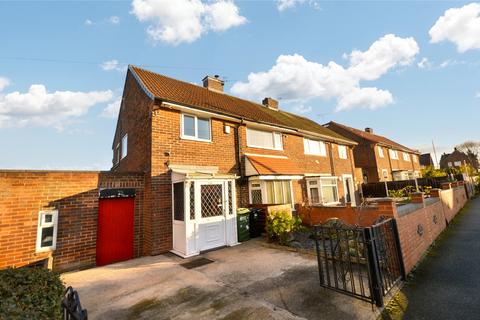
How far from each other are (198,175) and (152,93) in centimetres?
401

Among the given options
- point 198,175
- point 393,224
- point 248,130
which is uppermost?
point 248,130

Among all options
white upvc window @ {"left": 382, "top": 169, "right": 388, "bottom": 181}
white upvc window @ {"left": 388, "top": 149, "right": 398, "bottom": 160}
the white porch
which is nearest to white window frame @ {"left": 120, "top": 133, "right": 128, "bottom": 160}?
the white porch

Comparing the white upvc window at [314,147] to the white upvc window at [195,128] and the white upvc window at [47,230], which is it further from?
the white upvc window at [47,230]

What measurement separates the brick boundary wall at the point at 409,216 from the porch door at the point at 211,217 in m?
5.03

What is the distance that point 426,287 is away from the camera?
460 centimetres

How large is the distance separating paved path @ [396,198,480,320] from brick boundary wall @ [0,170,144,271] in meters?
8.66

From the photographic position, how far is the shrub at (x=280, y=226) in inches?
338

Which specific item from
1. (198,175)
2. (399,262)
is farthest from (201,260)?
(399,262)

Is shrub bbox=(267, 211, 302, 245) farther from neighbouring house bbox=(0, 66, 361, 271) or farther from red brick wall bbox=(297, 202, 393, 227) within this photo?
red brick wall bbox=(297, 202, 393, 227)

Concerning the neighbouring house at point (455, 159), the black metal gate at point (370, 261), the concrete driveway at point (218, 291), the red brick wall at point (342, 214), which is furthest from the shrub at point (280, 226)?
the neighbouring house at point (455, 159)

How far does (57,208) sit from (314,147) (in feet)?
50.2

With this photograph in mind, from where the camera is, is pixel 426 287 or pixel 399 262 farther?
pixel 399 262

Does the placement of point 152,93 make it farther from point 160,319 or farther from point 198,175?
point 160,319

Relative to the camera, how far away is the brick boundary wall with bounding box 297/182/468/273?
5.38 metres
